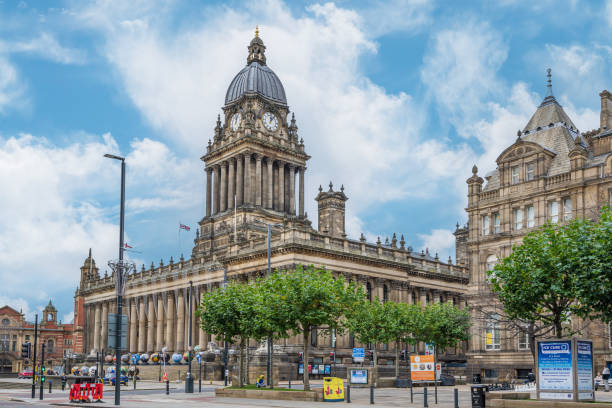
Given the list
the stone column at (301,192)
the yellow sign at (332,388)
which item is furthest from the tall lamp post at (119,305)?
the stone column at (301,192)

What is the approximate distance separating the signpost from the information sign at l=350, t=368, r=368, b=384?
2111 centimetres

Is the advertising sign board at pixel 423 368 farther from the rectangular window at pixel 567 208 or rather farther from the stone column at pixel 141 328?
the stone column at pixel 141 328

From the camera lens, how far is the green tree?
2633cm

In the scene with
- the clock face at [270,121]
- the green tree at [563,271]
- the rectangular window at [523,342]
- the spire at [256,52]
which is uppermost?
the spire at [256,52]

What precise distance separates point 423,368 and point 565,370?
1105 cm

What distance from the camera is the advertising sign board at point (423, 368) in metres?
35.2

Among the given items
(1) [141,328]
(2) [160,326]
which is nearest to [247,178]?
(2) [160,326]

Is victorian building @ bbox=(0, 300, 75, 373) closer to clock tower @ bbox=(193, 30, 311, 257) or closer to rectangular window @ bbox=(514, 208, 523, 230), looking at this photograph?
clock tower @ bbox=(193, 30, 311, 257)

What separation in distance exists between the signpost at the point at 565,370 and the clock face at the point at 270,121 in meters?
74.2

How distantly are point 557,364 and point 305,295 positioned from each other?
17.0 m

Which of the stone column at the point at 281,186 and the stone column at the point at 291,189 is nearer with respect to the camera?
the stone column at the point at 281,186

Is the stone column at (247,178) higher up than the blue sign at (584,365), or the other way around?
the stone column at (247,178)

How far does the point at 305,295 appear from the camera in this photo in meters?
40.0

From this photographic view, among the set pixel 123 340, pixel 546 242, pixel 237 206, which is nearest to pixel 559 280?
pixel 546 242
